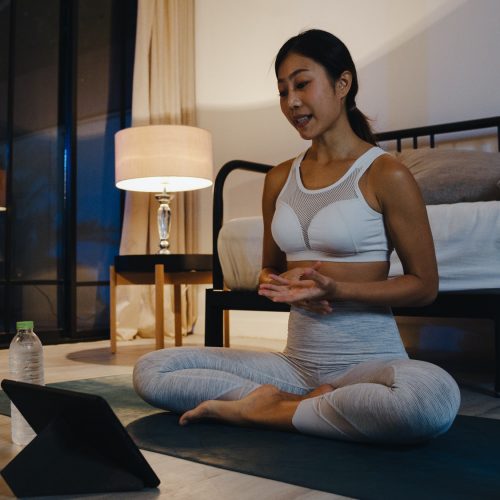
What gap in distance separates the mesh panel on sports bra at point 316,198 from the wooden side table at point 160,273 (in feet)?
4.62

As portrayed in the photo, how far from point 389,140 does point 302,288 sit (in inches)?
77.9

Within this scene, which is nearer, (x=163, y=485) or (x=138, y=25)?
(x=163, y=485)

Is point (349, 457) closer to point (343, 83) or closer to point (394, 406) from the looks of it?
point (394, 406)

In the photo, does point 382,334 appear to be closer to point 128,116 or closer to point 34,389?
point 34,389

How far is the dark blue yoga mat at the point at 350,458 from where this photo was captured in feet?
3.09

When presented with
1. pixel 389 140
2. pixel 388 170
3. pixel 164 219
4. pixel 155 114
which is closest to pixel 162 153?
pixel 164 219

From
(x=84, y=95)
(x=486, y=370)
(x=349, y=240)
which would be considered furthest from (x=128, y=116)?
(x=349, y=240)

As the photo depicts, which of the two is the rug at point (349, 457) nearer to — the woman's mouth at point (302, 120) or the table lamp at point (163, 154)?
the woman's mouth at point (302, 120)

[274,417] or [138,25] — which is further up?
[138,25]

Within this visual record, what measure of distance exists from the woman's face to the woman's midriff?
0.26 m

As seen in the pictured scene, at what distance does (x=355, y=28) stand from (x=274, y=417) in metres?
2.37

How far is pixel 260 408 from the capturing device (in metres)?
1.26

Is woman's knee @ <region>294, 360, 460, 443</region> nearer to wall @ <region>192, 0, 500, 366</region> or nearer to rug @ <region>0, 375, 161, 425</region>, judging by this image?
rug @ <region>0, 375, 161, 425</region>

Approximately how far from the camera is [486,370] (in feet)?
7.54
